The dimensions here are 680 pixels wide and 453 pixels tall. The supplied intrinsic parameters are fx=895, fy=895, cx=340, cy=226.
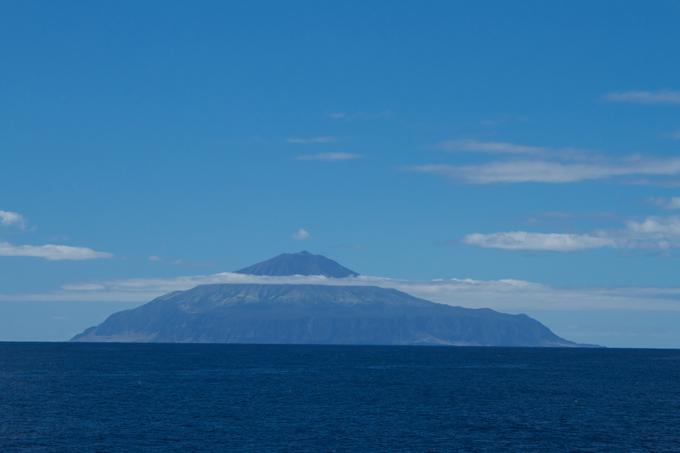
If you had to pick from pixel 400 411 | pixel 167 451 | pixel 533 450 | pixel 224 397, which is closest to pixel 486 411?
pixel 400 411

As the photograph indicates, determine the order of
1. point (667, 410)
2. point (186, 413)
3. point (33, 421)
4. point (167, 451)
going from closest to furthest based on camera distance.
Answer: point (167, 451), point (33, 421), point (186, 413), point (667, 410)

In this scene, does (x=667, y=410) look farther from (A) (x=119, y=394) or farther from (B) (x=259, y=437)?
(A) (x=119, y=394)

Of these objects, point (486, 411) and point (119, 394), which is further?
point (119, 394)

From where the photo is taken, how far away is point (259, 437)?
354 feet

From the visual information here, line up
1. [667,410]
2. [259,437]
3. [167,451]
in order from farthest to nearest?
[667,410]
[259,437]
[167,451]

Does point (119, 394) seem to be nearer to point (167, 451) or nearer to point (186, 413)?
point (186, 413)

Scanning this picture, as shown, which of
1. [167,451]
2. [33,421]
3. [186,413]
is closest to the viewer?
[167,451]

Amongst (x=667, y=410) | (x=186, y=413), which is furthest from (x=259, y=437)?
(x=667, y=410)

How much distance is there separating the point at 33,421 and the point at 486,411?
6580 centimetres

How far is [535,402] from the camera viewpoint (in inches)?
5955

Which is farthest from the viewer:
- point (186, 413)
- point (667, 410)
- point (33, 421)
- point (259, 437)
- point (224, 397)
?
point (224, 397)

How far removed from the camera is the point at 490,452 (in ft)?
322

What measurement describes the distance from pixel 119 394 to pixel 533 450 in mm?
86637

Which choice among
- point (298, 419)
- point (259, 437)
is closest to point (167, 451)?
point (259, 437)
